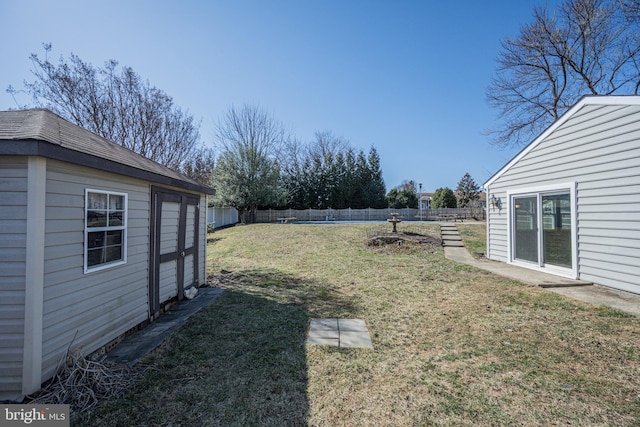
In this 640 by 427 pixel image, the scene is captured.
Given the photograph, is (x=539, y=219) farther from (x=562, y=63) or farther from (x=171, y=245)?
(x=562, y=63)

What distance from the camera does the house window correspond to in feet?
9.86

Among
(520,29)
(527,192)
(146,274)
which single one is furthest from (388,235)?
(520,29)

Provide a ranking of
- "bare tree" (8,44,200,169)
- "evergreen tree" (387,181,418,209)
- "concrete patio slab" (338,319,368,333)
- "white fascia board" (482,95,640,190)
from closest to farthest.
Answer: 1. "concrete patio slab" (338,319,368,333)
2. "white fascia board" (482,95,640,190)
3. "bare tree" (8,44,200,169)
4. "evergreen tree" (387,181,418,209)

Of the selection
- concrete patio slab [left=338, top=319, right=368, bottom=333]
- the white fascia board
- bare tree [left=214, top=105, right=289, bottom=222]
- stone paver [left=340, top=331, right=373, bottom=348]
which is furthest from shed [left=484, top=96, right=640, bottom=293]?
bare tree [left=214, top=105, right=289, bottom=222]

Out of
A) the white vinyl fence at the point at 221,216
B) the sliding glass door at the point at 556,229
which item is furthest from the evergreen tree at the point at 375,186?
the sliding glass door at the point at 556,229

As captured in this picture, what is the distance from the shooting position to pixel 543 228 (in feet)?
21.8

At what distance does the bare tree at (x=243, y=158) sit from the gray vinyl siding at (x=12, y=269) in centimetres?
1851

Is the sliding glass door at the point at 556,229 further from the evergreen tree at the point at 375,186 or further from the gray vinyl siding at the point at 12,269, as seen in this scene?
the evergreen tree at the point at 375,186

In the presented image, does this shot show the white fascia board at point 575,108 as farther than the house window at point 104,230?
Yes

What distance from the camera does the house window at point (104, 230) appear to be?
3004 millimetres

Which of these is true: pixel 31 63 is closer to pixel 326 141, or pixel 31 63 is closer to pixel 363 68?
pixel 363 68

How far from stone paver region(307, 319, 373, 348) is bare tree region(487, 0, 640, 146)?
16050mm

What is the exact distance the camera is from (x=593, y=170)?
5414 mm

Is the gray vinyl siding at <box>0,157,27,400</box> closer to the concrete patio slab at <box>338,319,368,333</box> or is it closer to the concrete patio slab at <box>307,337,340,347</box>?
the concrete patio slab at <box>307,337,340,347</box>
